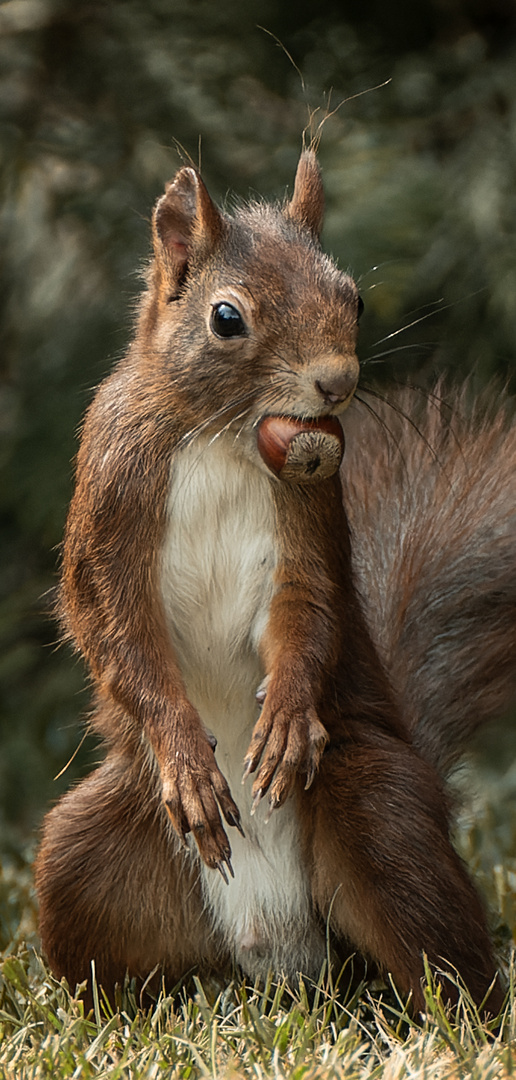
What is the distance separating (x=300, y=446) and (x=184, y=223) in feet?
1.52

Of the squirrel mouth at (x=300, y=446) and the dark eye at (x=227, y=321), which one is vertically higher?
the dark eye at (x=227, y=321)

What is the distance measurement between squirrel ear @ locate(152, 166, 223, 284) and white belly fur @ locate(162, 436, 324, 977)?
31cm

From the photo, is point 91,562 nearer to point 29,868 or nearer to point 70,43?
point 29,868

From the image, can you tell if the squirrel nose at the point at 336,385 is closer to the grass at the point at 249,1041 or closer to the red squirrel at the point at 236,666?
the red squirrel at the point at 236,666

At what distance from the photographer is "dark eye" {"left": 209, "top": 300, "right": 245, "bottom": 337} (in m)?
2.10

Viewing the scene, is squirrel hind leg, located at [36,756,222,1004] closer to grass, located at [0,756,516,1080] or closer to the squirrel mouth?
grass, located at [0,756,516,1080]

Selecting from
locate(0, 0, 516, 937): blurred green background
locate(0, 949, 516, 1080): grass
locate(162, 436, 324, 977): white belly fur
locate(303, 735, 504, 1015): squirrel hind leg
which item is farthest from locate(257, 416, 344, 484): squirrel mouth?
locate(0, 0, 516, 937): blurred green background

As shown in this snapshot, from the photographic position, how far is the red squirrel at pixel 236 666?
6.93 ft

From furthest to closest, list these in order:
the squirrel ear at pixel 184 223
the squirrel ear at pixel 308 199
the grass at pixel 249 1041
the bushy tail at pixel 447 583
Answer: the bushy tail at pixel 447 583 → the squirrel ear at pixel 308 199 → the squirrel ear at pixel 184 223 → the grass at pixel 249 1041

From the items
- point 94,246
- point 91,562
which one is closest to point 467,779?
point 91,562

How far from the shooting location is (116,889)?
2.39 metres

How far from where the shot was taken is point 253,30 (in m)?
3.53

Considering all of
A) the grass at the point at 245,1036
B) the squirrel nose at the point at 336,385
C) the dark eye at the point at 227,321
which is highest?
the dark eye at the point at 227,321

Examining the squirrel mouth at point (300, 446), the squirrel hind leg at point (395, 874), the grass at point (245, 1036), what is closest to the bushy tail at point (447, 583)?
the squirrel hind leg at point (395, 874)
